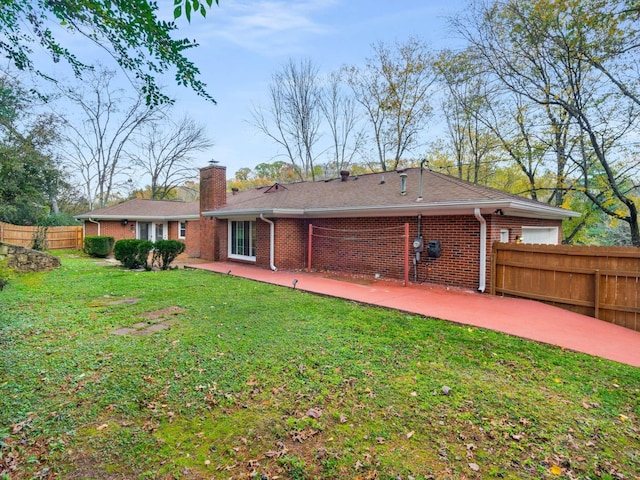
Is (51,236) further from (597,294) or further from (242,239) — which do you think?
(597,294)

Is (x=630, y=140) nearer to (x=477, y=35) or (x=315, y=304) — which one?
(x=477, y=35)

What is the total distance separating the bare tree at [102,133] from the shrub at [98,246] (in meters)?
14.8

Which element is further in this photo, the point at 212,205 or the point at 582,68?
the point at 212,205

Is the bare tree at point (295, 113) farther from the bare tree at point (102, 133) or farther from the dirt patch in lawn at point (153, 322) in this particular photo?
the dirt patch in lawn at point (153, 322)

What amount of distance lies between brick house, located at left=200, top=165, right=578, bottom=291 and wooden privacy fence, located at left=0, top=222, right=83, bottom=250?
409 inches

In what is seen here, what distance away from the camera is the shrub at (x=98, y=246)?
670 inches

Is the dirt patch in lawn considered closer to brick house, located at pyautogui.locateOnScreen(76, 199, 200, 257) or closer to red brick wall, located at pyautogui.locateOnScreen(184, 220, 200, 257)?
red brick wall, located at pyautogui.locateOnScreen(184, 220, 200, 257)

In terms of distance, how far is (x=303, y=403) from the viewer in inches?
129

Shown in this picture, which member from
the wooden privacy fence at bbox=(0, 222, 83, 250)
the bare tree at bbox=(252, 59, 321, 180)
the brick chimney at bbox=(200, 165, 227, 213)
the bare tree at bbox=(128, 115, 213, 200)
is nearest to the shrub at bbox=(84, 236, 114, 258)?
the wooden privacy fence at bbox=(0, 222, 83, 250)

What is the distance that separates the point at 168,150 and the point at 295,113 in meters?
13.9

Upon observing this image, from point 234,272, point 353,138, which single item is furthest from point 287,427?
point 353,138

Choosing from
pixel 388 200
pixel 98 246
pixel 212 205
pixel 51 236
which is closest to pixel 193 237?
pixel 212 205

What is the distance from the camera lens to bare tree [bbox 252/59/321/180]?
81.5 ft

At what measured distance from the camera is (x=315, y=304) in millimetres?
7227
